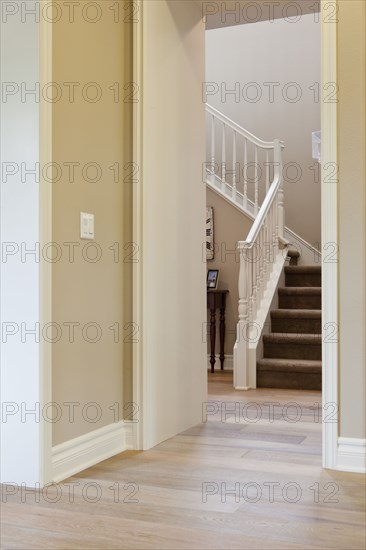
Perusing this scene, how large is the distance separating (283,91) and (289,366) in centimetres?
378

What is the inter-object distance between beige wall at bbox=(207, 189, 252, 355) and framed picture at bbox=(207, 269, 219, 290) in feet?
0.20

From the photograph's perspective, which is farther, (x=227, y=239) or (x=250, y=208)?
(x=250, y=208)

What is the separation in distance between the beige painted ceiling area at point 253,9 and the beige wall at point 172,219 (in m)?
0.11

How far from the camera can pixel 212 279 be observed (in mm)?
6609

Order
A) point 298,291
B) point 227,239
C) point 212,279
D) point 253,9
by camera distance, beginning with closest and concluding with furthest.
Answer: point 253,9
point 298,291
point 212,279
point 227,239

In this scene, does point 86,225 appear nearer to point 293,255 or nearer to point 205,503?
point 205,503


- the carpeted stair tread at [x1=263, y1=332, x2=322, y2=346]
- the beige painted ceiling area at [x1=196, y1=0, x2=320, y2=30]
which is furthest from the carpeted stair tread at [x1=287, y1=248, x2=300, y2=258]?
the beige painted ceiling area at [x1=196, y1=0, x2=320, y2=30]

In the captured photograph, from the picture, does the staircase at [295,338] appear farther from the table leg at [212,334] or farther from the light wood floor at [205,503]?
the light wood floor at [205,503]

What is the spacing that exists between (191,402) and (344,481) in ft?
4.18

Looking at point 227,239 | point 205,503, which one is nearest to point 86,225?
point 205,503

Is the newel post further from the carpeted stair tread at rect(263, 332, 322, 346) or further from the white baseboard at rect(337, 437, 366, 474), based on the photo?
the white baseboard at rect(337, 437, 366, 474)

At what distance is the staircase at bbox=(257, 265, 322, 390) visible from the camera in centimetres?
534

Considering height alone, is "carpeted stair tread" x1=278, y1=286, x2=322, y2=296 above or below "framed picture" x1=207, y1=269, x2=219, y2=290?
below

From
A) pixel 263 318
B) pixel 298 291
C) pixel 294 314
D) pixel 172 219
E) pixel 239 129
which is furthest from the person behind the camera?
pixel 239 129
